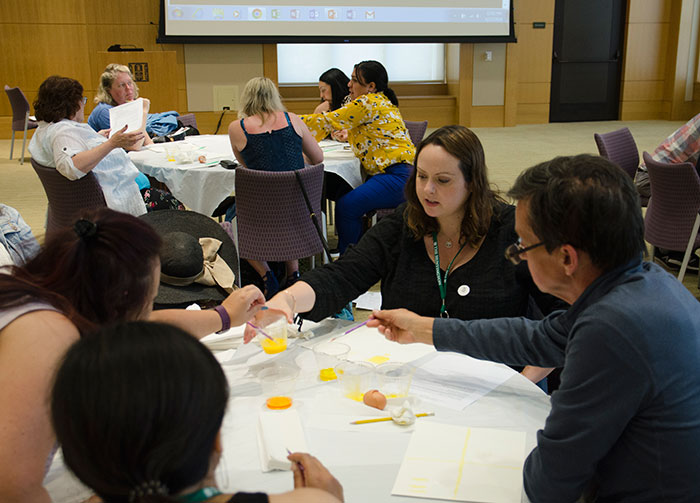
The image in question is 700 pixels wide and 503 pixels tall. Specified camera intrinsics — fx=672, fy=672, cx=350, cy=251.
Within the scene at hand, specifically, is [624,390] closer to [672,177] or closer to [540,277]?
[540,277]

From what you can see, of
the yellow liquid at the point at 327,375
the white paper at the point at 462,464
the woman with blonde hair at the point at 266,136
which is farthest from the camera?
the woman with blonde hair at the point at 266,136

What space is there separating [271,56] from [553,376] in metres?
9.13

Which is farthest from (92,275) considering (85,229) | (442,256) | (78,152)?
(78,152)

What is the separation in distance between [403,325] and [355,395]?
0.28 meters

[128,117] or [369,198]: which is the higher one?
[128,117]

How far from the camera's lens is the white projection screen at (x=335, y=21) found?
9859 millimetres

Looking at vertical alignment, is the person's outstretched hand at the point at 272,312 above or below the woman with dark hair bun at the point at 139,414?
below

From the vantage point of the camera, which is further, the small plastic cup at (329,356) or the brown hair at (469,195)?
the brown hair at (469,195)

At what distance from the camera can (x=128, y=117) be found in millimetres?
4461

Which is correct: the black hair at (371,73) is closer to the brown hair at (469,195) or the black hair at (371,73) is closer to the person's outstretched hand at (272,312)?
the brown hair at (469,195)

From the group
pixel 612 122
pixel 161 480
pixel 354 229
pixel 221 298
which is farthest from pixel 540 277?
pixel 612 122

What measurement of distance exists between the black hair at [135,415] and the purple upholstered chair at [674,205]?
358 centimetres

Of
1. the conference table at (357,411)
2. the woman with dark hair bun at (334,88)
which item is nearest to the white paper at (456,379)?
the conference table at (357,411)

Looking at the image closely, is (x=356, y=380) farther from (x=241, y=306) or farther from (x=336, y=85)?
(x=336, y=85)
